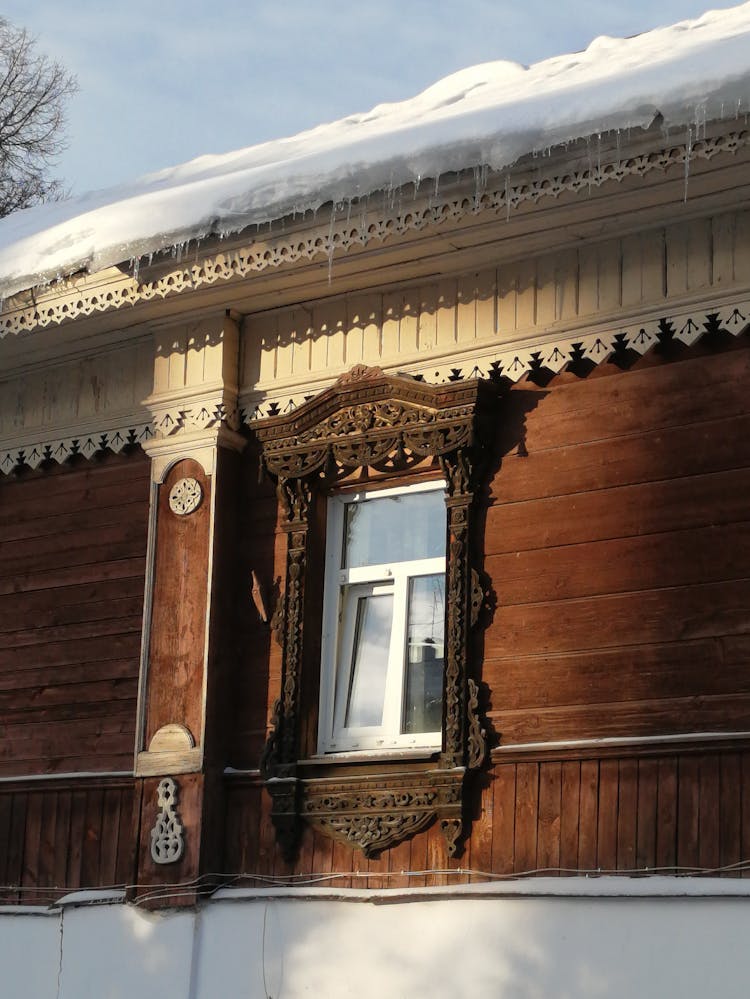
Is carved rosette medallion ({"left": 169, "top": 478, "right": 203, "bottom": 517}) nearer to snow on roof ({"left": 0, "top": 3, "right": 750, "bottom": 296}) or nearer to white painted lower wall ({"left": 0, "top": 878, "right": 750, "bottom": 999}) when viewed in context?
snow on roof ({"left": 0, "top": 3, "right": 750, "bottom": 296})

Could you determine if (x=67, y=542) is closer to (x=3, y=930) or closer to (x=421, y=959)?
(x=3, y=930)

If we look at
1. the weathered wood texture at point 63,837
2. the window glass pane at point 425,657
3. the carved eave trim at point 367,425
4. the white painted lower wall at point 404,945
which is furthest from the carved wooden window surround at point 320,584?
the weathered wood texture at point 63,837

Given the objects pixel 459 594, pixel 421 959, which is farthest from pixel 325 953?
pixel 459 594

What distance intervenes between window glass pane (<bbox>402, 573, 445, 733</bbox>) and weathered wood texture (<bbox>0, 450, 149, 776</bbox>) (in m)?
1.66

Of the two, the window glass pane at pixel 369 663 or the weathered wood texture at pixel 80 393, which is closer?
the window glass pane at pixel 369 663

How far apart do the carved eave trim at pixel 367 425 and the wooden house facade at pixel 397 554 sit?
16 millimetres

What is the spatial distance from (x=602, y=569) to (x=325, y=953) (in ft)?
7.04

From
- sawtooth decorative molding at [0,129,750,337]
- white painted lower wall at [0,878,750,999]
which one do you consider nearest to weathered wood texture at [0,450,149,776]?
white painted lower wall at [0,878,750,999]

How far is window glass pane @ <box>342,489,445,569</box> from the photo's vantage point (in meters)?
8.81

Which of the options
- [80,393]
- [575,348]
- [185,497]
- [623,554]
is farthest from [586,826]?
[80,393]

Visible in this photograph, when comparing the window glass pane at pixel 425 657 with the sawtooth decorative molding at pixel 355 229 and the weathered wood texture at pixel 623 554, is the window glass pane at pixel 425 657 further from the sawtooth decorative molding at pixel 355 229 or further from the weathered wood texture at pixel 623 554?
the sawtooth decorative molding at pixel 355 229

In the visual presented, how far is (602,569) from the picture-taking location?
8.05 meters

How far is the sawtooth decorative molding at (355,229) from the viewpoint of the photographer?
7.48m

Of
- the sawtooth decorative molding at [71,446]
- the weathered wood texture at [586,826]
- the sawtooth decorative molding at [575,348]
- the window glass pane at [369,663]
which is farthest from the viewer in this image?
the sawtooth decorative molding at [71,446]
